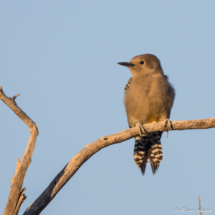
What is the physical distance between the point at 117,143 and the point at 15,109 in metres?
1.95

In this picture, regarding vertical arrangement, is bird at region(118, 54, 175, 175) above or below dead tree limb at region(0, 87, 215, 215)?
above

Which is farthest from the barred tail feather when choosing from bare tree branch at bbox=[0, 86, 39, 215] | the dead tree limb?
bare tree branch at bbox=[0, 86, 39, 215]

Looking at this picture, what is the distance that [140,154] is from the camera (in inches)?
348

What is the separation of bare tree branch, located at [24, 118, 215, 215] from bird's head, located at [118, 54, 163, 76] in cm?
219

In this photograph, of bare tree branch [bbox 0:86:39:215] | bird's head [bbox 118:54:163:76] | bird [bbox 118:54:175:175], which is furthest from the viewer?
bird's head [bbox 118:54:163:76]

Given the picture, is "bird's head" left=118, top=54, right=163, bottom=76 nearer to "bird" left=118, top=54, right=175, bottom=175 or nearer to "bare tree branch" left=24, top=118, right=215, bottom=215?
"bird" left=118, top=54, right=175, bottom=175

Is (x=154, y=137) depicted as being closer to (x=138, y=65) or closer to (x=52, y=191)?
(x=138, y=65)

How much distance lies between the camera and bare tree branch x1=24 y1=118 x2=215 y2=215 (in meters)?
5.65

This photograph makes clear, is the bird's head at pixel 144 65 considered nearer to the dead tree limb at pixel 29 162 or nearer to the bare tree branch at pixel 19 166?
the dead tree limb at pixel 29 162

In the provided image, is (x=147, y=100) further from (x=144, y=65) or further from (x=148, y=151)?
(x=148, y=151)

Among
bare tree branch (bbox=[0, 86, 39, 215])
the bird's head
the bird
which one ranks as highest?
the bird's head

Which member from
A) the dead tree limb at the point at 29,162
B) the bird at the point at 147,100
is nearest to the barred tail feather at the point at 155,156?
the bird at the point at 147,100

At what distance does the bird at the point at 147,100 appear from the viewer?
27.0 feet

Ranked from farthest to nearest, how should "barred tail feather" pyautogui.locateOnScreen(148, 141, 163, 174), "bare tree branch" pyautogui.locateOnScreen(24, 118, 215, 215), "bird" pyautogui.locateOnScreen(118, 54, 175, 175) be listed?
"barred tail feather" pyautogui.locateOnScreen(148, 141, 163, 174), "bird" pyautogui.locateOnScreen(118, 54, 175, 175), "bare tree branch" pyautogui.locateOnScreen(24, 118, 215, 215)
